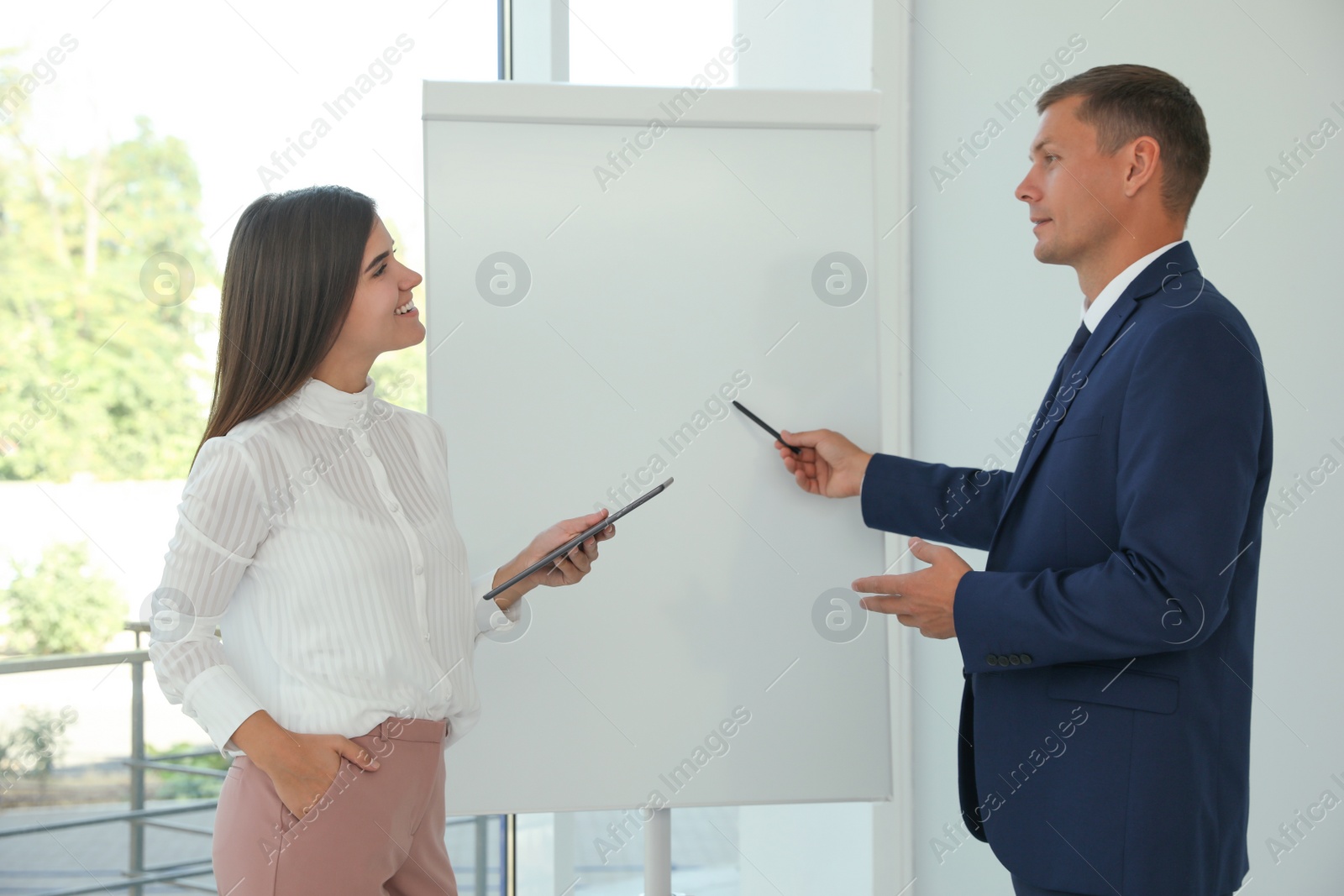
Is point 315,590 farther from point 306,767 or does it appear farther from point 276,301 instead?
point 276,301

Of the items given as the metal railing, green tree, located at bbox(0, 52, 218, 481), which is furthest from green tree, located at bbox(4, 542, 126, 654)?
green tree, located at bbox(0, 52, 218, 481)

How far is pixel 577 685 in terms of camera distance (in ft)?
5.77

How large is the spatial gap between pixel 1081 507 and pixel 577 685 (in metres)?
0.91

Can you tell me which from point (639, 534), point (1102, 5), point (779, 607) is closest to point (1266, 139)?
point (1102, 5)

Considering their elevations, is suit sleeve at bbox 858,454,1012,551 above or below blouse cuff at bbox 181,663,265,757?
above

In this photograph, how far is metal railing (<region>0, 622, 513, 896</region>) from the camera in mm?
2525

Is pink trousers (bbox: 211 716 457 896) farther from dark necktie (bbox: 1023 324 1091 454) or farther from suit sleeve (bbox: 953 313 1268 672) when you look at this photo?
dark necktie (bbox: 1023 324 1091 454)

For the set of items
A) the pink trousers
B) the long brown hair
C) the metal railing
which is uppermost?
the long brown hair

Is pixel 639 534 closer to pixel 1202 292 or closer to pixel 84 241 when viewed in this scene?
pixel 1202 292

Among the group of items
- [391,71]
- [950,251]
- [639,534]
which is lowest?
[639,534]

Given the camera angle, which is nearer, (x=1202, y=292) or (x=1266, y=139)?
(x=1202, y=292)

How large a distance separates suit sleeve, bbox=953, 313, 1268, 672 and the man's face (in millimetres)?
246

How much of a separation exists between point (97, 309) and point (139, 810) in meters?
1.34

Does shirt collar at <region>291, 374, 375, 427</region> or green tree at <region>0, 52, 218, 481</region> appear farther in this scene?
green tree at <region>0, 52, 218, 481</region>
